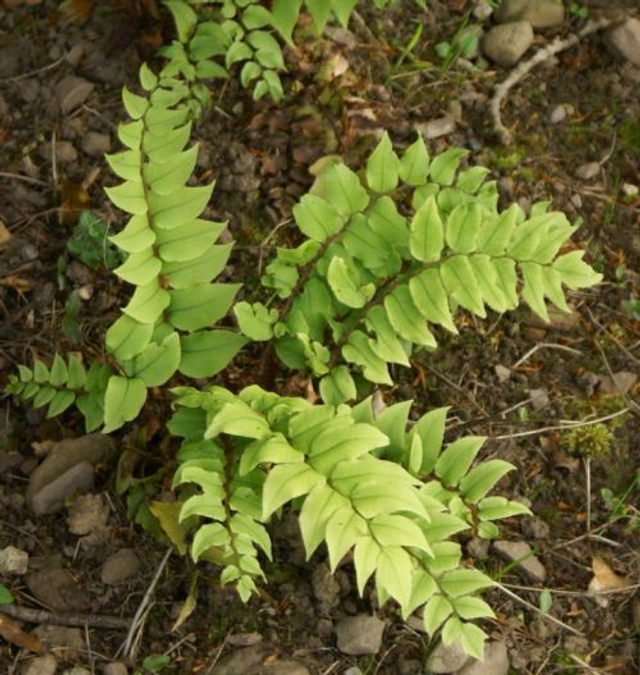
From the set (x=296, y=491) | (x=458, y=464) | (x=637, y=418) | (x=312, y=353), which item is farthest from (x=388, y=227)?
(x=637, y=418)

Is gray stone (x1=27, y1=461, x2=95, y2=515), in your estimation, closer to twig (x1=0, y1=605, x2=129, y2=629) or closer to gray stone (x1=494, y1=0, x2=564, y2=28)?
twig (x1=0, y1=605, x2=129, y2=629)

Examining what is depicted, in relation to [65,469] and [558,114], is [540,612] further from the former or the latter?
[558,114]

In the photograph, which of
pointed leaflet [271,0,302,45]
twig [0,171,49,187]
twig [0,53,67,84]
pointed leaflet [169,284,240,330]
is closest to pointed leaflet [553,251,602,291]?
pointed leaflet [169,284,240,330]

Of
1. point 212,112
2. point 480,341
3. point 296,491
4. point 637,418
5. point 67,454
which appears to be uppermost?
point 212,112

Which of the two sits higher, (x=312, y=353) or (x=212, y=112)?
(x=212, y=112)

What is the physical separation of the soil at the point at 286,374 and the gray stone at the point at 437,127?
21 millimetres

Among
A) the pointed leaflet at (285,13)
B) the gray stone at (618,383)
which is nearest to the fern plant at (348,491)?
the gray stone at (618,383)

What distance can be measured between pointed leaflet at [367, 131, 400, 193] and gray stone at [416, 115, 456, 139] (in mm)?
947

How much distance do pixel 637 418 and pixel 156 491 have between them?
5.93ft

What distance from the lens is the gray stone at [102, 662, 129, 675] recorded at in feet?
10.1

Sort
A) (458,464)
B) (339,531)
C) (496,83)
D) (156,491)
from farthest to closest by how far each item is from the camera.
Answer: (496,83) → (156,491) → (458,464) → (339,531)

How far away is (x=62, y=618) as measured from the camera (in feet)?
10.4

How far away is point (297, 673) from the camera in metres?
3.12

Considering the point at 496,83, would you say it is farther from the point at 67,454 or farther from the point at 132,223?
the point at 67,454
